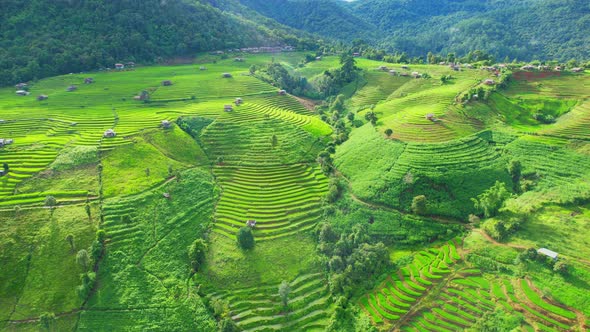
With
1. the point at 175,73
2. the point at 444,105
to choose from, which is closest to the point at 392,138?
the point at 444,105

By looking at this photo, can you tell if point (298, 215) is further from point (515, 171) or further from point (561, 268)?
point (515, 171)

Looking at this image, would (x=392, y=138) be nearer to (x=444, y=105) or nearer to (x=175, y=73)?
(x=444, y=105)

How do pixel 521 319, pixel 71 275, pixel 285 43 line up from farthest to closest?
pixel 285 43 < pixel 71 275 < pixel 521 319

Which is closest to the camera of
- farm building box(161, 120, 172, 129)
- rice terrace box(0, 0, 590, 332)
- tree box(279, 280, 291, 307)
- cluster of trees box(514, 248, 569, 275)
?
cluster of trees box(514, 248, 569, 275)

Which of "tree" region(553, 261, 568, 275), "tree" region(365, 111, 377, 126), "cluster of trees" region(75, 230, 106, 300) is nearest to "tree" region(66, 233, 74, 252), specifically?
"cluster of trees" region(75, 230, 106, 300)

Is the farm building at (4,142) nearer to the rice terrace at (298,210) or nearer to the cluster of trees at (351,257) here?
the rice terrace at (298,210)

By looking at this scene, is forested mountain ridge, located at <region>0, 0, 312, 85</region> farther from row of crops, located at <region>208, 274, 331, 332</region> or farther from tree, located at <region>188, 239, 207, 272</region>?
row of crops, located at <region>208, 274, 331, 332</region>

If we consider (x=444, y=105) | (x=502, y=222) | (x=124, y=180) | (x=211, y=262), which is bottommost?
(x=211, y=262)
